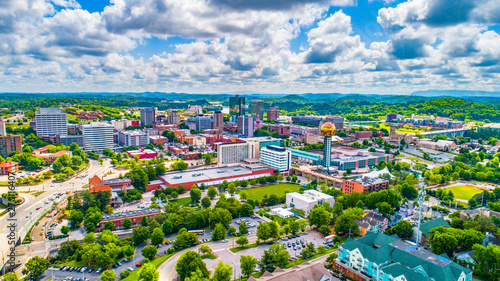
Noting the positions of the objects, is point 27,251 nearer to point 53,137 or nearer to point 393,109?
point 53,137

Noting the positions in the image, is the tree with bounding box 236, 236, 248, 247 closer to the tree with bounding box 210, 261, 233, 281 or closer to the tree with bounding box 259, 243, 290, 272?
the tree with bounding box 259, 243, 290, 272

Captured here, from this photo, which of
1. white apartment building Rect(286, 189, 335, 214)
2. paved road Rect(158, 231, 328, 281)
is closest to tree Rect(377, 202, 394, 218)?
white apartment building Rect(286, 189, 335, 214)

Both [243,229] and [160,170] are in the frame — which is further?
[160,170]

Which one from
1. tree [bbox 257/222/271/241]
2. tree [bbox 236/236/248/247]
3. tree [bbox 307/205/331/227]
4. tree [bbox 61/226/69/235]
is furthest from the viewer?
tree [bbox 307/205/331/227]

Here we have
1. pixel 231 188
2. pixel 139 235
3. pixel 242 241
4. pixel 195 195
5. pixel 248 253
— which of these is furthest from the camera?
pixel 231 188

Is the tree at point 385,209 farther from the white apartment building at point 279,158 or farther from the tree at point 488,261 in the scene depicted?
the white apartment building at point 279,158

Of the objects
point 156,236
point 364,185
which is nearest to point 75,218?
point 156,236

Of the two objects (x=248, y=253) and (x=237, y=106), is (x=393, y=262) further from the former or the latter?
(x=237, y=106)
